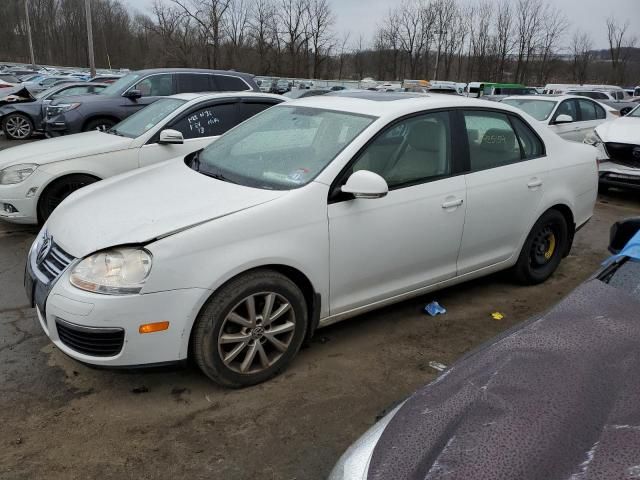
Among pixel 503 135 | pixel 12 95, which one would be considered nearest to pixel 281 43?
pixel 12 95

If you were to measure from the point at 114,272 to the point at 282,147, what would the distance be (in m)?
1.51

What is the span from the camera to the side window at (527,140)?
171 inches

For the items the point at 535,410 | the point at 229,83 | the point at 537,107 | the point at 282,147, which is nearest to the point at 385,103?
the point at 282,147

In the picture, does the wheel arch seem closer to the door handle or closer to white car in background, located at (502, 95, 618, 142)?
the door handle

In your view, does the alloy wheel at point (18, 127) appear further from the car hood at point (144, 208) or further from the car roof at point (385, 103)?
the car roof at point (385, 103)

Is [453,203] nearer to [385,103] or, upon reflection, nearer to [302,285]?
[385,103]

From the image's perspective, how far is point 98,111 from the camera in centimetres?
932

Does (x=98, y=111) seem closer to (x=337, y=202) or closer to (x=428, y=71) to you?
(x=337, y=202)

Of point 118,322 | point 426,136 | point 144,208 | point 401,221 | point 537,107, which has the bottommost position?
point 118,322

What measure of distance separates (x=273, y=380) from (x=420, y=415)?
65.8 inches

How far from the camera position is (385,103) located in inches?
149

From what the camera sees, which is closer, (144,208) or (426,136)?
(144,208)

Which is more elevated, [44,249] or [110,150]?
[110,150]

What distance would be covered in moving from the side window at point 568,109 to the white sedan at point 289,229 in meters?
6.33
